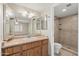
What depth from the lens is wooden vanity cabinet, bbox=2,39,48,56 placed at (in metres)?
1.33

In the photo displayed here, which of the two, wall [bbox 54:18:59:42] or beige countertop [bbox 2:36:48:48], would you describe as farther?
wall [bbox 54:18:59:42]

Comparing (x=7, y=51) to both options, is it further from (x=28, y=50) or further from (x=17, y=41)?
(x=28, y=50)

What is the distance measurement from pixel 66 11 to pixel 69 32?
370mm

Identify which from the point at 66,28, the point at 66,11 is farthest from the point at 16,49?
the point at 66,11

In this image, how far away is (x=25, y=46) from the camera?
5.01 feet

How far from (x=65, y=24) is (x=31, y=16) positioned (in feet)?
2.04

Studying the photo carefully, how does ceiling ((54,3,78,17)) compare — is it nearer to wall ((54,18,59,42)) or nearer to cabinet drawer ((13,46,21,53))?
wall ((54,18,59,42))

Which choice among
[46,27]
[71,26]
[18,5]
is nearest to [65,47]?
[71,26]

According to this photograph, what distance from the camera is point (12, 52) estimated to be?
1345 mm

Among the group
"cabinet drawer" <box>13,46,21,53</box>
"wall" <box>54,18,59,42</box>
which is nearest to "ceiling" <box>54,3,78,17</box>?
"wall" <box>54,18,59,42</box>

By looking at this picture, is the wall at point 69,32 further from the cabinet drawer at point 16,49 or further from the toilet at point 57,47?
the cabinet drawer at point 16,49

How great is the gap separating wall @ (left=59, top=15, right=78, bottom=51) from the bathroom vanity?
0.34 m

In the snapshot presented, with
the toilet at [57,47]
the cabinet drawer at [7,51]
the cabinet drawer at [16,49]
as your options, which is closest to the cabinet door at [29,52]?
the cabinet drawer at [16,49]

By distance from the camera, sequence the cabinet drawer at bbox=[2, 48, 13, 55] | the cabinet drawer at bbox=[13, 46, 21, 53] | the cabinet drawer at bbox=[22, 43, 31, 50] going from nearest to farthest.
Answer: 1. the cabinet drawer at bbox=[2, 48, 13, 55]
2. the cabinet drawer at bbox=[13, 46, 21, 53]
3. the cabinet drawer at bbox=[22, 43, 31, 50]
